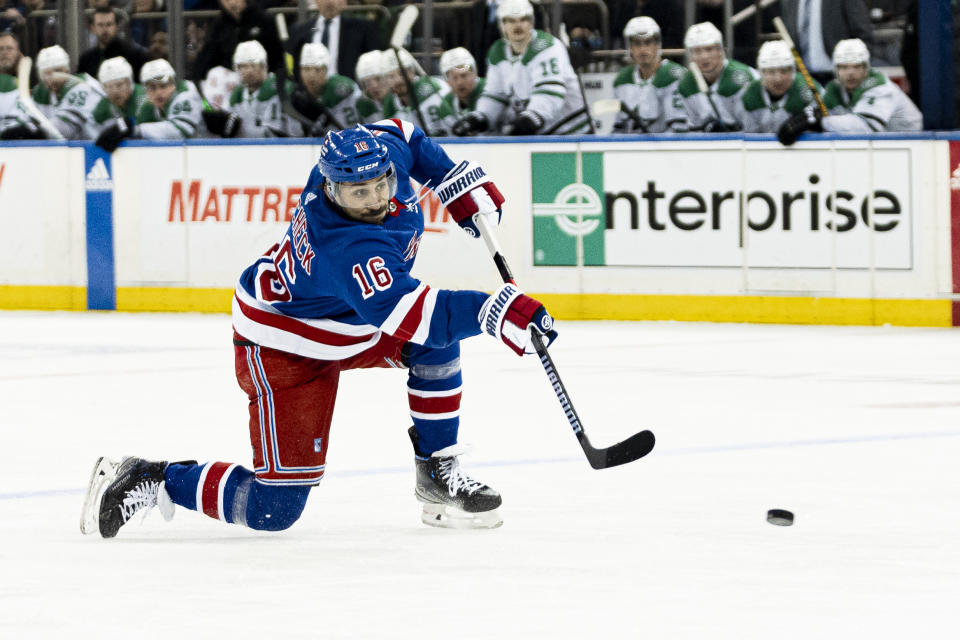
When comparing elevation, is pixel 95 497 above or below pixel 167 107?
below

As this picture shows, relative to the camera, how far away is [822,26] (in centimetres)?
1001

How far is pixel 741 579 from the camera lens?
3.76 metres

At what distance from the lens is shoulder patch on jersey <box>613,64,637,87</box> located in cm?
1027

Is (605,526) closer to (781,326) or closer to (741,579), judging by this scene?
(741,579)

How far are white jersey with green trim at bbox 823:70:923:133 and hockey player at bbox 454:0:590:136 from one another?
1.45 metres

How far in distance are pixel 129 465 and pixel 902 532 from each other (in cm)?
186

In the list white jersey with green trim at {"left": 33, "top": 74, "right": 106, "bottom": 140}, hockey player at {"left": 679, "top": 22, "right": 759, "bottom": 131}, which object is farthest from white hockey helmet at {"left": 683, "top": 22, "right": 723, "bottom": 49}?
white jersey with green trim at {"left": 33, "top": 74, "right": 106, "bottom": 140}

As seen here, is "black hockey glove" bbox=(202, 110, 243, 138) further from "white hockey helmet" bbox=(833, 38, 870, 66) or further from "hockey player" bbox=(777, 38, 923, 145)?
"white hockey helmet" bbox=(833, 38, 870, 66)

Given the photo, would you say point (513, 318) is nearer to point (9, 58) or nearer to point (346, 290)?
point (346, 290)

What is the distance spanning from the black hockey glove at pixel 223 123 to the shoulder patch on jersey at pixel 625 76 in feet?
7.64

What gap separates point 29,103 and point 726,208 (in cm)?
481

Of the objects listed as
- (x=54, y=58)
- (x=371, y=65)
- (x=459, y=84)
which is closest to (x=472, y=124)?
(x=459, y=84)

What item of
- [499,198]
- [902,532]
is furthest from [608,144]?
[902,532]

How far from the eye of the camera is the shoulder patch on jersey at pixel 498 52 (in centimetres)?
1031
